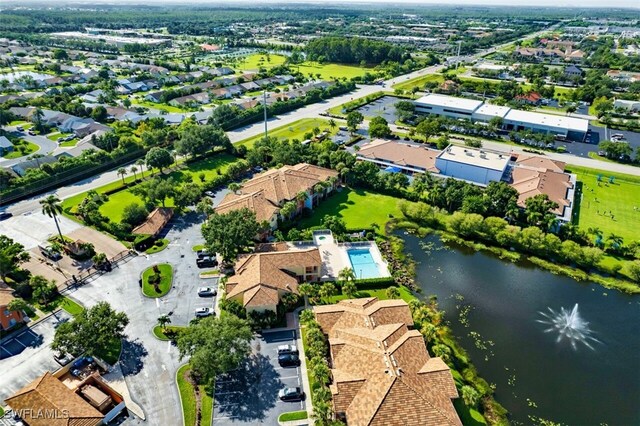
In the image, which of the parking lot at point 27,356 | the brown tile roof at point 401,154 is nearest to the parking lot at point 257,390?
the parking lot at point 27,356

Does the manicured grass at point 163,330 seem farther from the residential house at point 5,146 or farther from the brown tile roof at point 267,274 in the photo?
the residential house at point 5,146

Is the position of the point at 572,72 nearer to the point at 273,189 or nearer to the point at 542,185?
the point at 542,185

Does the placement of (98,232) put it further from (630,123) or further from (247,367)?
(630,123)

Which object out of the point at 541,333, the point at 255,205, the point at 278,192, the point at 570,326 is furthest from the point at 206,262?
the point at 570,326

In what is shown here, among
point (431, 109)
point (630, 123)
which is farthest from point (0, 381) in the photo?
point (630, 123)

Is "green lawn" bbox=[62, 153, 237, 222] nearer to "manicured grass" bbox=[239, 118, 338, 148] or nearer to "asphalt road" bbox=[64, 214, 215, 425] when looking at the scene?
"manicured grass" bbox=[239, 118, 338, 148]

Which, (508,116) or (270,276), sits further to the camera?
(508,116)

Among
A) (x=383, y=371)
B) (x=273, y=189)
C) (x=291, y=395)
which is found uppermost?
(x=273, y=189)
